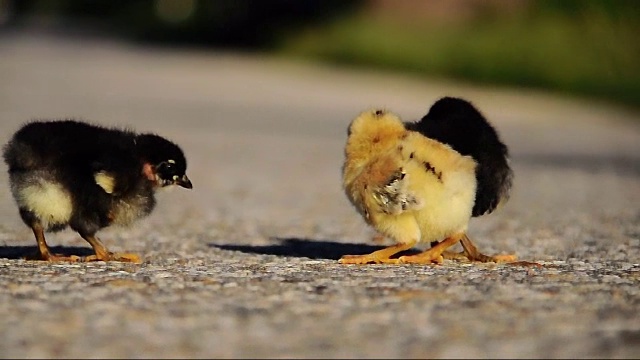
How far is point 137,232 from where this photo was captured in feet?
30.3

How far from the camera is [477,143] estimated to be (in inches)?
270

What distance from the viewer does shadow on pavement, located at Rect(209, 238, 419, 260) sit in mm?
7977

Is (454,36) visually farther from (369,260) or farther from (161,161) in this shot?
(369,260)

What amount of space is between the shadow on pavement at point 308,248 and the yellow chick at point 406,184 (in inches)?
38.4

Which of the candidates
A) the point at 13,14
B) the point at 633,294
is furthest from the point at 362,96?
the point at 13,14

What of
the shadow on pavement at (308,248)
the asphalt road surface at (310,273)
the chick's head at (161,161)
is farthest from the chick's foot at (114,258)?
the shadow on pavement at (308,248)

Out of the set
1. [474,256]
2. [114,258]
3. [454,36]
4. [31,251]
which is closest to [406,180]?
[474,256]

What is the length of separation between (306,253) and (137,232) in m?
1.74

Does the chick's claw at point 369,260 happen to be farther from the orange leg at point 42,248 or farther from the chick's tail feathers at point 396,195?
the orange leg at point 42,248

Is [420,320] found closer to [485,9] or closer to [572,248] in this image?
[572,248]

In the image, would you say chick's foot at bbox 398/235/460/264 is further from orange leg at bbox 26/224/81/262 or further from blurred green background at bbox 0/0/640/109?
blurred green background at bbox 0/0/640/109

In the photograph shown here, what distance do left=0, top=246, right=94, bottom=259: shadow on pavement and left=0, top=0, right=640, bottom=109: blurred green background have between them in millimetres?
18658

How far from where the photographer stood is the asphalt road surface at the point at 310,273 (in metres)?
4.81

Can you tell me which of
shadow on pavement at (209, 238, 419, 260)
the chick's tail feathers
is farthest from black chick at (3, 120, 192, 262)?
the chick's tail feathers
